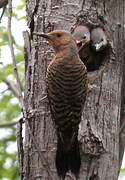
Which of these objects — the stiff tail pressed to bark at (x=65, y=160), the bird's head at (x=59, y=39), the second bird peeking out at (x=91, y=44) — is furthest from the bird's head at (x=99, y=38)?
the stiff tail pressed to bark at (x=65, y=160)

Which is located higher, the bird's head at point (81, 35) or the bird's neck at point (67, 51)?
the bird's head at point (81, 35)

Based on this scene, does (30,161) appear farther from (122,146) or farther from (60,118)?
(122,146)

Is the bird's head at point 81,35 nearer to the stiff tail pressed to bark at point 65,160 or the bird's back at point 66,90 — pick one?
the bird's back at point 66,90

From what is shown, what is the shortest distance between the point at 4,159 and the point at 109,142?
2591 mm

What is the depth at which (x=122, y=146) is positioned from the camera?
350cm

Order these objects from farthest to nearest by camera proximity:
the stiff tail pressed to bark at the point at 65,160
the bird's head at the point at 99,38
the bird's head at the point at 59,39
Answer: the bird's head at the point at 99,38
the bird's head at the point at 59,39
the stiff tail pressed to bark at the point at 65,160

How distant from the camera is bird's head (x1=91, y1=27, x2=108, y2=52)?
3547 millimetres

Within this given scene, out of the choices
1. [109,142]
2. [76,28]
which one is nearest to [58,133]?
[109,142]

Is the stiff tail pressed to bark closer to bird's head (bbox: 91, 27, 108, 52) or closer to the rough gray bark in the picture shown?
the rough gray bark

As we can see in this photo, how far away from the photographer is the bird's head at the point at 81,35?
11.7 feet

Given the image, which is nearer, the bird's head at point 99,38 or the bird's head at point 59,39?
the bird's head at point 59,39

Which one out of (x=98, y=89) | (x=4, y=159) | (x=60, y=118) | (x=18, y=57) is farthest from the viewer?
(x=4, y=159)

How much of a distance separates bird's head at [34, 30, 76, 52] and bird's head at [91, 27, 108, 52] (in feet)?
0.58

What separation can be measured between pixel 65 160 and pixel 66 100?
385 mm
